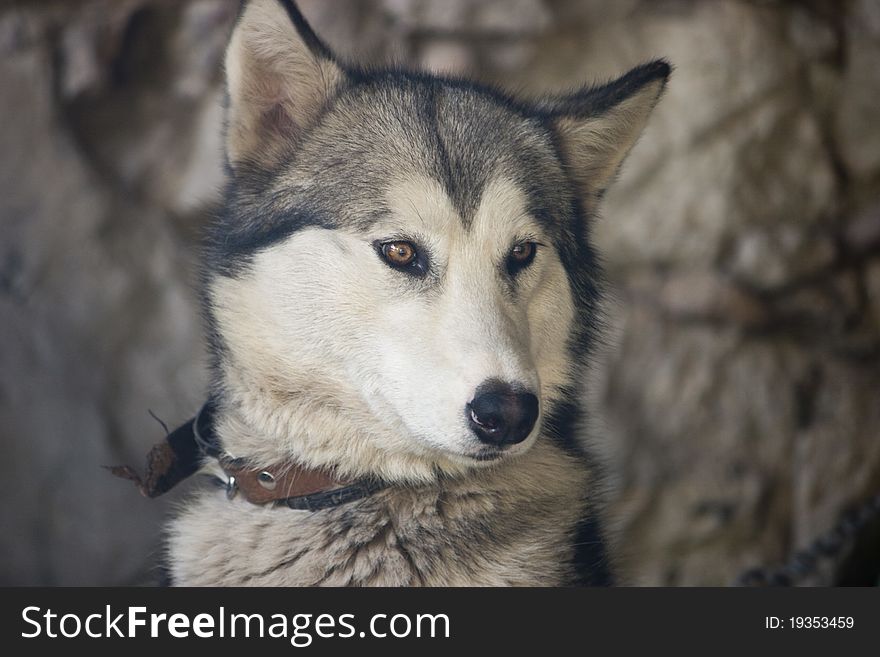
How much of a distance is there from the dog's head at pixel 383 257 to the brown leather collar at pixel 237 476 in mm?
31

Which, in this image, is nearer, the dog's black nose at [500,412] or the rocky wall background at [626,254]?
the dog's black nose at [500,412]

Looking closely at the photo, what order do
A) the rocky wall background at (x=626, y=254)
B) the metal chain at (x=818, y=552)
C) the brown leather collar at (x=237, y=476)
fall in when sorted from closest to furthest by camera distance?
the brown leather collar at (x=237, y=476) → the metal chain at (x=818, y=552) → the rocky wall background at (x=626, y=254)

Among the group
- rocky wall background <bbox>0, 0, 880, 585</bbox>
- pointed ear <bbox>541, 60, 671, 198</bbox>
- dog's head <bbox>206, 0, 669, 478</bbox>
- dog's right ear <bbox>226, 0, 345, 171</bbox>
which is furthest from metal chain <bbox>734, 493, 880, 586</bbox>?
dog's right ear <bbox>226, 0, 345, 171</bbox>

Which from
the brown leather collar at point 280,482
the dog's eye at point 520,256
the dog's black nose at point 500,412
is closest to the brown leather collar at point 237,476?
the brown leather collar at point 280,482

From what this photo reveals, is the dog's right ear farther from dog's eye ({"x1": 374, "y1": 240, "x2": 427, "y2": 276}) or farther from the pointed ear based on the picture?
the pointed ear

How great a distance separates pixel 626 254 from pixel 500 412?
1.95 metres

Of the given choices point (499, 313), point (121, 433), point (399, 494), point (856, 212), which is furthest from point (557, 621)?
point (856, 212)

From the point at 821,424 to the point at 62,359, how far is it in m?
2.62

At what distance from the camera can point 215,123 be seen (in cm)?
276

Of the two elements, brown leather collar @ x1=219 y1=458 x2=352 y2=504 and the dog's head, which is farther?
brown leather collar @ x1=219 y1=458 x2=352 y2=504

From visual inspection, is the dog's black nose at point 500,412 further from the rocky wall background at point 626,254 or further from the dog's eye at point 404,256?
the rocky wall background at point 626,254

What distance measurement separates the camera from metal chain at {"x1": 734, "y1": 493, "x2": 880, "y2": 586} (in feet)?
8.20

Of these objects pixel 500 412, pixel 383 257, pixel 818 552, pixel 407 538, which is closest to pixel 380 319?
pixel 383 257

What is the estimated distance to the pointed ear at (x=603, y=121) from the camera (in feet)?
5.28
